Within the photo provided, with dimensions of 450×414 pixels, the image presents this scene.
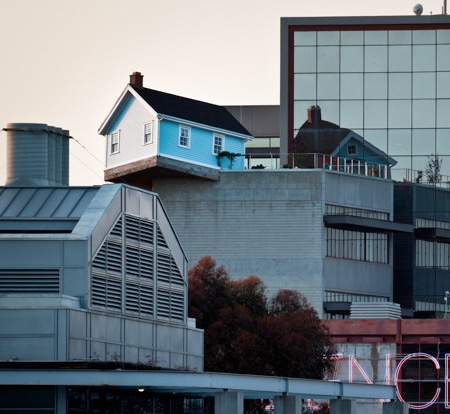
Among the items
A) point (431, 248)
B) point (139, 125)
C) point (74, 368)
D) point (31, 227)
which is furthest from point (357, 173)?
point (74, 368)

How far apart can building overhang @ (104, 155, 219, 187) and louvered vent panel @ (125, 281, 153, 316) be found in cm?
4255

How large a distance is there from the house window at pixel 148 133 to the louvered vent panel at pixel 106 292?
154ft

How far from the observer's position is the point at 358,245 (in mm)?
122812

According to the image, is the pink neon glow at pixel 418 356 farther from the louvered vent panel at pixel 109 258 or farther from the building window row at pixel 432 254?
the louvered vent panel at pixel 109 258

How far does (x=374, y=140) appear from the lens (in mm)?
140000

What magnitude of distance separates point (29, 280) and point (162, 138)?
5023cm

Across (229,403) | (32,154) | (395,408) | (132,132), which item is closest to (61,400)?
(229,403)

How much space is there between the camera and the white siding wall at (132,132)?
4665 inches

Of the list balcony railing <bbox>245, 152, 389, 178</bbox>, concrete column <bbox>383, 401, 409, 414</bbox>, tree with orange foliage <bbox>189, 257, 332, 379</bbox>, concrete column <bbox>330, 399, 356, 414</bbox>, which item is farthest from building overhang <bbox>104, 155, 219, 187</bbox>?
concrete column <bbox>330, 399, 356, 414</bbox>

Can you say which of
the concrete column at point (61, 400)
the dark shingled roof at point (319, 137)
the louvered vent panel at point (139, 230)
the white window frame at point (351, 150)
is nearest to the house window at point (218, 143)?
the dark shingled roof at point (319, 137)

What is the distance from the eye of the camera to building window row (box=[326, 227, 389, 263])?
395ft

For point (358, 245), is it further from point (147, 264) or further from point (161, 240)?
point (147, 264)

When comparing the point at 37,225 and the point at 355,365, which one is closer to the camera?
the point at 37,225

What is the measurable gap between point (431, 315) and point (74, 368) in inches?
2511
